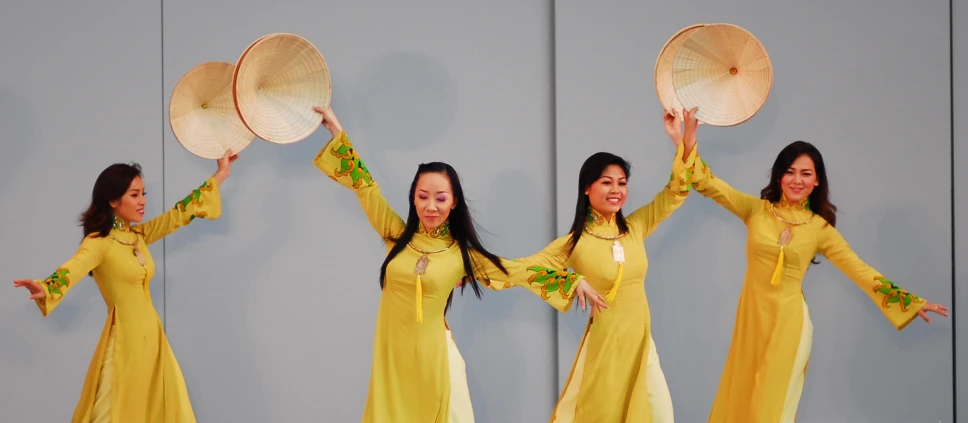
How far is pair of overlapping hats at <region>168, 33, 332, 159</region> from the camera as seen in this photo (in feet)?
12.5

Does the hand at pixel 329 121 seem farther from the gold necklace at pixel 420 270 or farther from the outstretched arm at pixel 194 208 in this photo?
the outstretched arm at pixel 194 208

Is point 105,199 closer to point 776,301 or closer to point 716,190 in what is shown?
point 716,190

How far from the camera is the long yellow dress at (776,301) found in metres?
4.24

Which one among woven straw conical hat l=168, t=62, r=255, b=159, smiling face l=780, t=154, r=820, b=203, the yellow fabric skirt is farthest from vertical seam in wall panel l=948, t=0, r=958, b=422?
woven straw conical hat l=168, t=62, r=255, b=159

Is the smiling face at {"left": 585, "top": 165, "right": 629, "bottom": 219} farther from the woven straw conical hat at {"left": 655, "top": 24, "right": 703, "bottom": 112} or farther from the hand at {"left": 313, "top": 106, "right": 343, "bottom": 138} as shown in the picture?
the hand at {"left": 313, "top": 106, "right": 343, "bottom": 138}

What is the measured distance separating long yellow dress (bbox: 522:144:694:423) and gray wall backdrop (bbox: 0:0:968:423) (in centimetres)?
95

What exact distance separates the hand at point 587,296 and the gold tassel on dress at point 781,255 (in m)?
0.93

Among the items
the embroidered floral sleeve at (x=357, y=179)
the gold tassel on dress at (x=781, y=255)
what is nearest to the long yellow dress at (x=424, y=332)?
the embroidered floral sleeve at (x=357, y=179)

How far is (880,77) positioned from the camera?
16.5ft

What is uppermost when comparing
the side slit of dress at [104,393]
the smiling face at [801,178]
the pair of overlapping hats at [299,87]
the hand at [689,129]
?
the pair of overlapping hats at [299,87]

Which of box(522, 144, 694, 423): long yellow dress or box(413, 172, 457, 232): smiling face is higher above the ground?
box(413, 172, 457, 232): smiling face

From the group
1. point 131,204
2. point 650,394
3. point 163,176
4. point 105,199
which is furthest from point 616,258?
point 163,176

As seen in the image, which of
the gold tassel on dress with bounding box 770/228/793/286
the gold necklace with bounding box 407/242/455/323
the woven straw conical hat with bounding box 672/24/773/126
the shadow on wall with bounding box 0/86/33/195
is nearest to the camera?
the gold necklace with bounding box 407/242/455/323

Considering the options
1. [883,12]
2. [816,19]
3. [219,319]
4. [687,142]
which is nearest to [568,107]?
[687,142]
